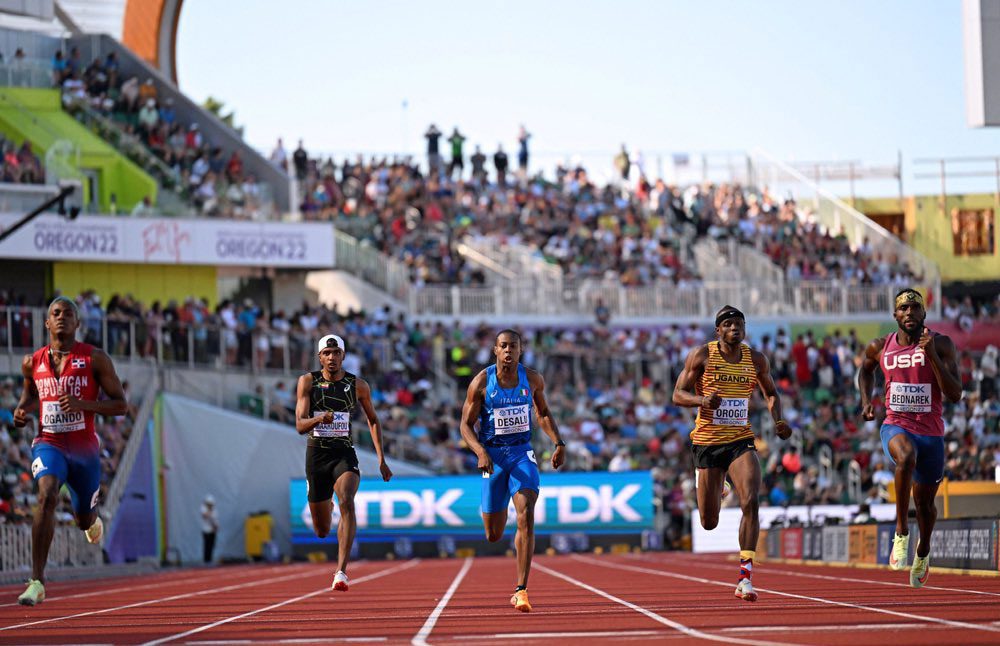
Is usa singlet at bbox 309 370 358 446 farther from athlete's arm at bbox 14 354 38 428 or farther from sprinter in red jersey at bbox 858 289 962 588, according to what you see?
sprinter in red jersey at bbox 858 289 962 588

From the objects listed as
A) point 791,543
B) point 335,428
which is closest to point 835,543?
point 791,543

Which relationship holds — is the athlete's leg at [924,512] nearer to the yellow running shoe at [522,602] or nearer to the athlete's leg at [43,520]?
the yellow running shoe at [522,602]

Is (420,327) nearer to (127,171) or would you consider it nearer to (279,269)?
(279,269)

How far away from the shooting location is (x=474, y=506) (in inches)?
1503

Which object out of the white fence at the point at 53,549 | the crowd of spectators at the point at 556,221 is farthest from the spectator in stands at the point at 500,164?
the white fence at the point at 53,549

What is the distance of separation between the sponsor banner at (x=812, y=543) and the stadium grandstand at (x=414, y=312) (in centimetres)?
16

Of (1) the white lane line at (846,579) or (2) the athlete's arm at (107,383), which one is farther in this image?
(2) the athlete's arm at (107,383)

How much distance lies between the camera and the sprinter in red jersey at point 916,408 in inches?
599

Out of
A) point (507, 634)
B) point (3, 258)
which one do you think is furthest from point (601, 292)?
point (507, 634)

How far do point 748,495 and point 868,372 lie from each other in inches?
80.0

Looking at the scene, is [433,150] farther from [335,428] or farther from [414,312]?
[335,428]

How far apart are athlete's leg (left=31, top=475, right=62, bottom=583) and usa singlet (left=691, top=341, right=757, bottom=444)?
5.45m

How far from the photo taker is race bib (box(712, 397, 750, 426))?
49.0 ft

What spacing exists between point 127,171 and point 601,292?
518 inches
